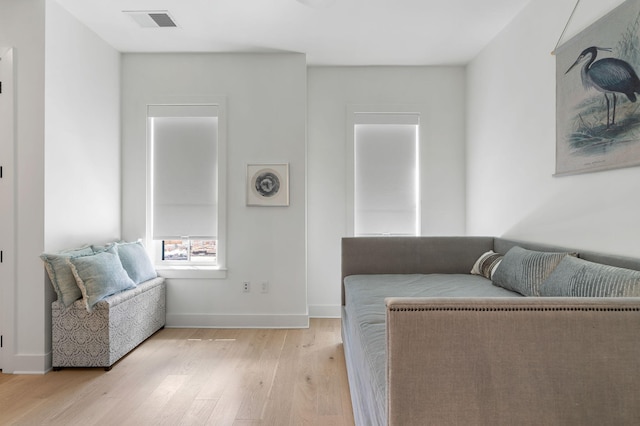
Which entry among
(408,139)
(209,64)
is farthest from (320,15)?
(408,139)

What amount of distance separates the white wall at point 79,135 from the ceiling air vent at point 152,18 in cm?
50

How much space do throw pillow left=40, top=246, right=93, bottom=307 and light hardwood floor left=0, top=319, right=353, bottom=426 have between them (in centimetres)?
55

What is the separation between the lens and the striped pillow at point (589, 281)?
158cm

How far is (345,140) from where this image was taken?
13.1 feet

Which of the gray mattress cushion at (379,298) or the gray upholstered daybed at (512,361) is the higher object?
the gray upholstered daybed at (512,361)

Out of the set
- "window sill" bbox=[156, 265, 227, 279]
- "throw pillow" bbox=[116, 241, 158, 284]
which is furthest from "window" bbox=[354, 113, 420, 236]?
"throw pillow" bbox=[116, 241, 158, 284]

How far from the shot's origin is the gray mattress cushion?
4.51 feet

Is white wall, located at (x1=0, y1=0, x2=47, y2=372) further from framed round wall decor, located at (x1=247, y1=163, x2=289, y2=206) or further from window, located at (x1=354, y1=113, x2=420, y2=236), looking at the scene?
window, located at (x1=354, y1=113, x2=420, y2=236)

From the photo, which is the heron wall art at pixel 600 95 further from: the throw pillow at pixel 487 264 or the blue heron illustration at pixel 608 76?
the throw pillow at pixel 487 264

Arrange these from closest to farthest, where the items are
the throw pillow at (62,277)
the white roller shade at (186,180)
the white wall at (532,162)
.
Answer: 1. the white wall at (532,162)
2. the throw pillow at (62,277)
3. the white roller shade at (186,180)

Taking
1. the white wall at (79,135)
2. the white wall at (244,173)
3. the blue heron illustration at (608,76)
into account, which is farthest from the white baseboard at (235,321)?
the blue heron illustration at (608,76)

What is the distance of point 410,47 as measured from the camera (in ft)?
11.6

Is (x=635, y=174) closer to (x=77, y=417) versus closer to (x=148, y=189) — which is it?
(x=77, y=417)

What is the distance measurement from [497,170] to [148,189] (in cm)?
332
